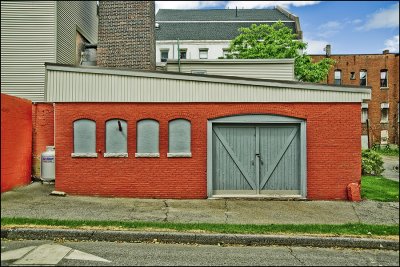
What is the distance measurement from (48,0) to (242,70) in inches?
348

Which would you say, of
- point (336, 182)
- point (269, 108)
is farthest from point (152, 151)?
point (336, 182)

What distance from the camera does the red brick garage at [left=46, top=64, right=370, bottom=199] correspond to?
12.7 meters

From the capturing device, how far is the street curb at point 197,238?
8094 millimetres

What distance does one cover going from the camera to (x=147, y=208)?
11039mm

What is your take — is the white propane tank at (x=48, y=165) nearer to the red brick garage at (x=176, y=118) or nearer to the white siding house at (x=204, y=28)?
the red brick garage at (x=176, y=118)

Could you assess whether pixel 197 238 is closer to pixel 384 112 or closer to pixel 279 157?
pixel 279 157

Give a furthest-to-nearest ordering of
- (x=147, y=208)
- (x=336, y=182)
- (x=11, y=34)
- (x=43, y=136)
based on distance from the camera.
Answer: (x=11, y=34), (x=43, y=136), (x=336, y=182), (x=147, y=208)

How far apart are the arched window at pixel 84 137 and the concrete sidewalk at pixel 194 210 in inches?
57.4

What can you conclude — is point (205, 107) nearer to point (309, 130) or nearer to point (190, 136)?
point (190, 136)

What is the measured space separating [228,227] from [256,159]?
14.4 ft

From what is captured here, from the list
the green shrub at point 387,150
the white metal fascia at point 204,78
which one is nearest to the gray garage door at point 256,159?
the white metal fascia at point 204,78

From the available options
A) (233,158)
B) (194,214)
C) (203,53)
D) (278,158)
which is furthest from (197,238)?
(203,53)

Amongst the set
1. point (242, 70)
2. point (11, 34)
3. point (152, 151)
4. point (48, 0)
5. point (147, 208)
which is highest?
Answer: point (48, 0)

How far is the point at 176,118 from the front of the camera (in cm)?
1281
